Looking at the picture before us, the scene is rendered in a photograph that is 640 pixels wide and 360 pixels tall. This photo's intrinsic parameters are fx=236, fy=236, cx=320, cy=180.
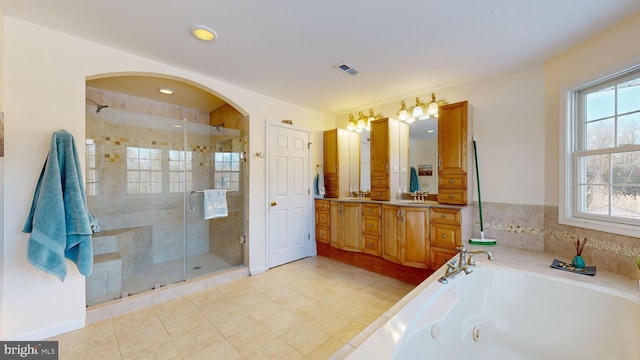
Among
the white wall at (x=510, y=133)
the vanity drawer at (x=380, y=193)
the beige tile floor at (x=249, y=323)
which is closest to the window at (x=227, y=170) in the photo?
the beige tile floor at (x=249, y=323)

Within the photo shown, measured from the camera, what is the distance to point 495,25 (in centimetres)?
175

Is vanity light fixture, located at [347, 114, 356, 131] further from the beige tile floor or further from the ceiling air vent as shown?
the beige tile floor

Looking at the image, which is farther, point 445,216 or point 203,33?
point 445,216

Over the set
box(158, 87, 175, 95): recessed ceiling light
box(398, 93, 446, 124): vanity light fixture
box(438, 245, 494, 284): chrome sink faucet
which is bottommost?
box(438, 245, 494, 284): chrome sink faucet

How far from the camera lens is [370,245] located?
3129 millimetres

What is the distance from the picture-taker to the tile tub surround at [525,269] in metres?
1.14

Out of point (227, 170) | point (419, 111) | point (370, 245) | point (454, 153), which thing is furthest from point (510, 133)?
point (227, 170)

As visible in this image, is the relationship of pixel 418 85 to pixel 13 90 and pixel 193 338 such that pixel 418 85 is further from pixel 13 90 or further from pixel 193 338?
pixel 13 90

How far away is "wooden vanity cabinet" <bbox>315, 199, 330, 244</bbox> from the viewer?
3689 mm

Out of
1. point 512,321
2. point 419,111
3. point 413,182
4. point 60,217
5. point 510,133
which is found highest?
point 419,111

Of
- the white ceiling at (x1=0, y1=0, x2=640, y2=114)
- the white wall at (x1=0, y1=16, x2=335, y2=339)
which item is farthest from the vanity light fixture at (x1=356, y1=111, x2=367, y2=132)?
the white wall at (x1=0, y1=16, x2=335, y2=339)

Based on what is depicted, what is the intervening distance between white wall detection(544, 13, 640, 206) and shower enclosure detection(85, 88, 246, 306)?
3359 mm

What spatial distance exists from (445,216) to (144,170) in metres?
3.57

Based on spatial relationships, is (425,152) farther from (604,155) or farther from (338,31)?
(338,31)
